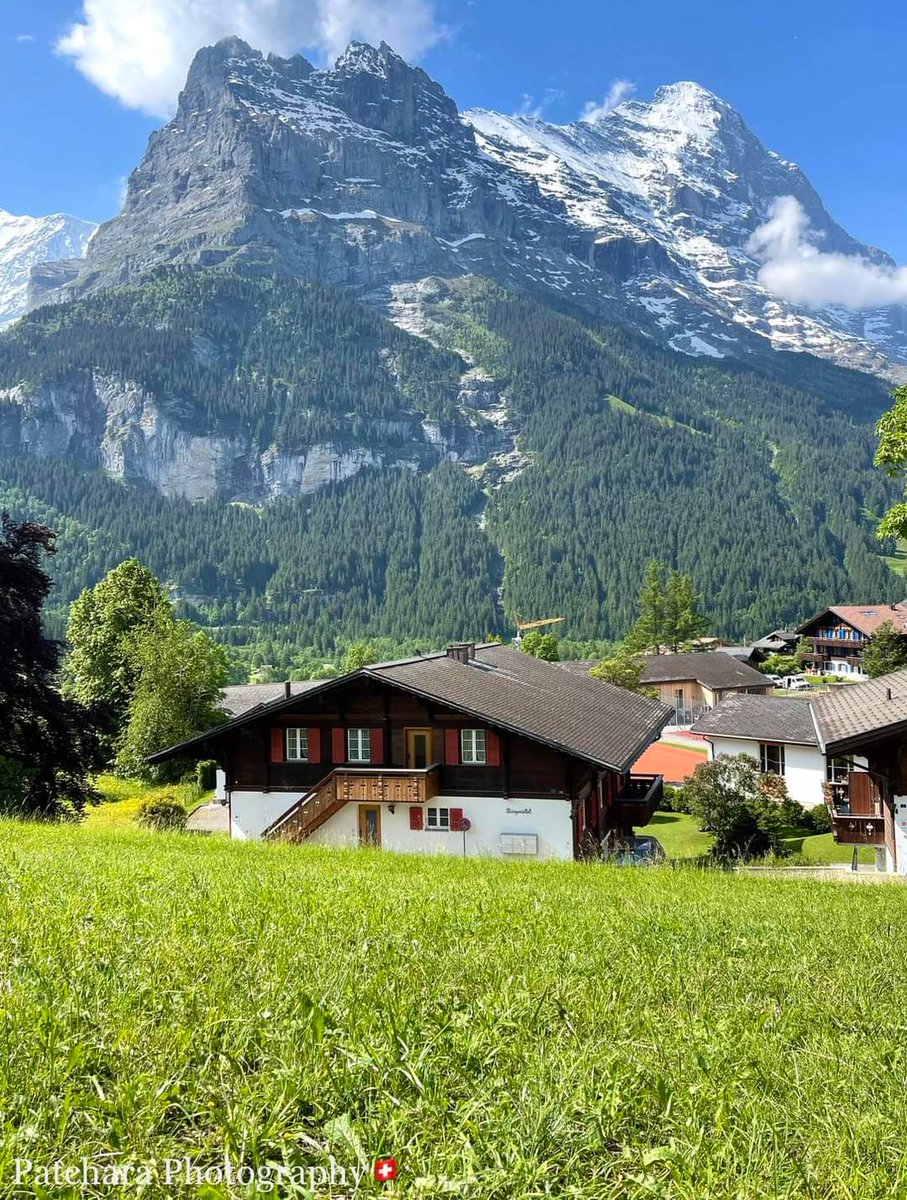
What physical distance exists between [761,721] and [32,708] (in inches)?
1406

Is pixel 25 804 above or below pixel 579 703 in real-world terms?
below

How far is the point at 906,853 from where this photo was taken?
62.0 ft

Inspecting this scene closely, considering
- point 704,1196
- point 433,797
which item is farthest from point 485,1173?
point 433,797

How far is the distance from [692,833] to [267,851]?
86.3 ft

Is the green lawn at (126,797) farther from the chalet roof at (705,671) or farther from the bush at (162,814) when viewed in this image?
the chalet roof at (705,671)

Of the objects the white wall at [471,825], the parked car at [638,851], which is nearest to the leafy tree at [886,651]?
the parked car at [638,851]

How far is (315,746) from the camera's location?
25.4m

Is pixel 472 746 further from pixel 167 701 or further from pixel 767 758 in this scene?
pixel 167 701

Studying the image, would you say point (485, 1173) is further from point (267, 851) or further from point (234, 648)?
point (234, 648)

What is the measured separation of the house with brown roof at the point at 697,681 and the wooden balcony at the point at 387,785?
6121 cm

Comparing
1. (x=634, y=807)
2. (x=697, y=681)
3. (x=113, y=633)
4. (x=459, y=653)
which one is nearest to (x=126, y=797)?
(x=113, y=633)

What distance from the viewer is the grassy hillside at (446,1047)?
263 cm

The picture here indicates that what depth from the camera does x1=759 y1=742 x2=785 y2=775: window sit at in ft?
129

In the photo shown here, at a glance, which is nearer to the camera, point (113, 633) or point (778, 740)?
point (778, 740)
